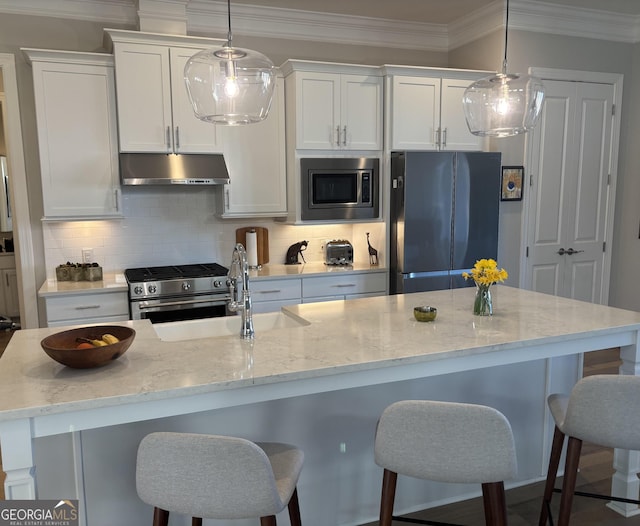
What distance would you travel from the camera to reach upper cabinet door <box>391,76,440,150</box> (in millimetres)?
4355

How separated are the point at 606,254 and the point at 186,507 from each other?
15.9 feet

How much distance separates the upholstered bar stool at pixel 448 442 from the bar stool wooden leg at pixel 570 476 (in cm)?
61

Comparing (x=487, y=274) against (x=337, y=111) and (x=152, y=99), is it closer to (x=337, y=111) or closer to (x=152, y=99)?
(x=337, y=111)

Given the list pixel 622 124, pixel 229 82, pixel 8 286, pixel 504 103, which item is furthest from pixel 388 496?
pixel 8 286

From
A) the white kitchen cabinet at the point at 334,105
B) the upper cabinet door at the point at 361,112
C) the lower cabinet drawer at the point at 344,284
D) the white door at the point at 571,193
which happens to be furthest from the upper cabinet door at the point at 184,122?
the white door at the point at 571,193

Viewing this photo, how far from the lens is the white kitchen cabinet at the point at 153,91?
12.4 feet

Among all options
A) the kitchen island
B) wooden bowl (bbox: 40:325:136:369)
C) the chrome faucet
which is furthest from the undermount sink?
wooden bowl (bbox: 40:325:136:369)

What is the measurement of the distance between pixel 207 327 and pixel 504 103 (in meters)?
1.74

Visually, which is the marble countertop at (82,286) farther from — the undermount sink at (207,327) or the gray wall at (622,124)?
the gray wall at (622,124)

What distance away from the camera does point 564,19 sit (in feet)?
15.1

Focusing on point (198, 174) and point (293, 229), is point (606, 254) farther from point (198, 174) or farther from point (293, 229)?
point (198, 174)

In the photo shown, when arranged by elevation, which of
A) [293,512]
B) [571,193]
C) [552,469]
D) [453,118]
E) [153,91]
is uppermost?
[153,91]

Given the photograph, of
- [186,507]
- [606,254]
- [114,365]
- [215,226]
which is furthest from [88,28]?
[606,254]

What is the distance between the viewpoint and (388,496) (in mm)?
1761
